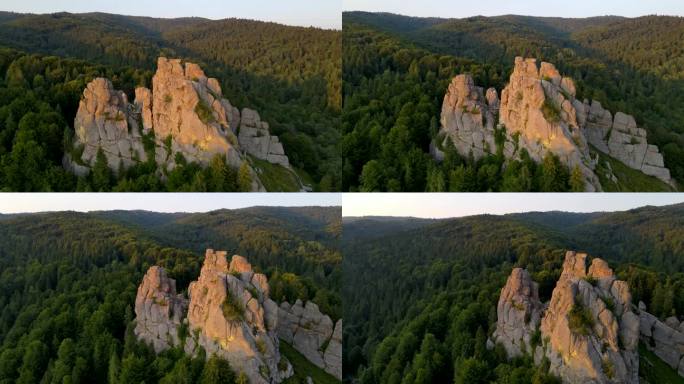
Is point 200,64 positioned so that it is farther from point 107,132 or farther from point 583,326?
point 583,326

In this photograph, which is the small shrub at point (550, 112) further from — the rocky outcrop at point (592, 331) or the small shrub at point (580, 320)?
the small shrub at point (580, 320)

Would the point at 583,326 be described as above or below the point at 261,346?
above

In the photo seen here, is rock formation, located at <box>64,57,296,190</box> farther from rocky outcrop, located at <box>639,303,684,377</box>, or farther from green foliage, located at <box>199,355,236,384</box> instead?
rocky outcrop, located at <box>639,303,684,377</box>

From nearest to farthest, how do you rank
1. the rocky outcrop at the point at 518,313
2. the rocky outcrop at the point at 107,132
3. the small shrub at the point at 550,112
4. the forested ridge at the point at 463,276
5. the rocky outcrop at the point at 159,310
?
the small shrub at the point at 550,112, the rocky outcrop at the point at 107,132, the rocky outcrop at the point at 518,313, the forested ridge at the point at 463,276, the rocky outcrop at the point at 159,310

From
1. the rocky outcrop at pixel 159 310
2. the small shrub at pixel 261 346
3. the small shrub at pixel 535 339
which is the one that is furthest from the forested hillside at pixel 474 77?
the rocky outcrop at pixel 159 310

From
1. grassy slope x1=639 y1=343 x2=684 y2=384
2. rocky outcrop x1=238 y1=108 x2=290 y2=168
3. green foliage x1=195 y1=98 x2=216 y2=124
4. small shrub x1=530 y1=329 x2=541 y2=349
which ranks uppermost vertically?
green foliage x1=195 y1=98 x2=216 y2=124

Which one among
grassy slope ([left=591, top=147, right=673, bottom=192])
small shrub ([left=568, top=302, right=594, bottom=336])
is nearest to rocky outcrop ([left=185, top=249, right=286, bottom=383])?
small shrub ([left=568, top=302, right=594, bottom=336])

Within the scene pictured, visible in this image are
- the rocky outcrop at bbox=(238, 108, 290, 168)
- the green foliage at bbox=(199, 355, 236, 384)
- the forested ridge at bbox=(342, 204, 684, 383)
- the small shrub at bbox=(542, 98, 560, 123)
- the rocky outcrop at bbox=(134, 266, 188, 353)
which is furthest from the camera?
the rocky outcrop at bbox=(134, 266, 188, 353)

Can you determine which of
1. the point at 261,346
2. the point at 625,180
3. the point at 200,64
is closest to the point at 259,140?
the point at 200,64
